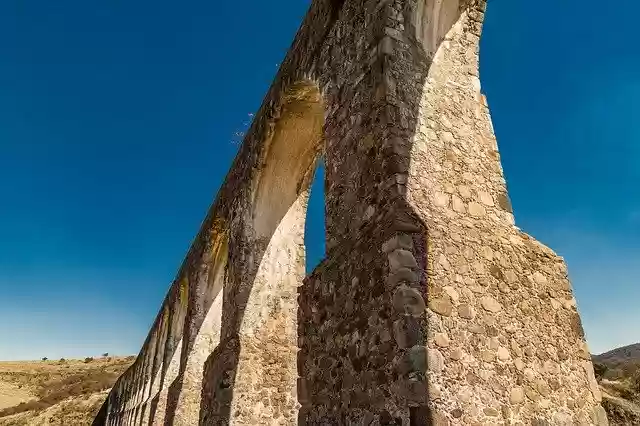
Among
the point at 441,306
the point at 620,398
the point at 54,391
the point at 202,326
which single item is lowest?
the point at 620,398

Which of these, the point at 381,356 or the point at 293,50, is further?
the point at 293,50

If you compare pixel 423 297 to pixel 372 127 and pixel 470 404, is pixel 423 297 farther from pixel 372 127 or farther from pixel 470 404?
pixel 372 127

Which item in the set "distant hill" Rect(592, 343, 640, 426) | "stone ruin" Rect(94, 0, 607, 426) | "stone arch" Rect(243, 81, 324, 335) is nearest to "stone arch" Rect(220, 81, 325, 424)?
"stone arch" Rect(243, 81, 324, 335)

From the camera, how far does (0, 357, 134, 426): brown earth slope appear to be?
3177 cm

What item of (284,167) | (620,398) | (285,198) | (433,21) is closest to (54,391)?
(285,198)

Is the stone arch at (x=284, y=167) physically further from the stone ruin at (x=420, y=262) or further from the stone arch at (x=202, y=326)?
the stone ruin at (x=420, y=262)

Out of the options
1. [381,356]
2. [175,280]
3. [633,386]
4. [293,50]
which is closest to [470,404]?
[381,356]

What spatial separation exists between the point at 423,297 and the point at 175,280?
13.6 meters

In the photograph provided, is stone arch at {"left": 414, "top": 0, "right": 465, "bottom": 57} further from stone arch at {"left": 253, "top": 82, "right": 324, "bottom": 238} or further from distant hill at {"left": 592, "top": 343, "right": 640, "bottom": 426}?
distant hill at {"left": 592, "top": 343, "right": 640, "bottom": 426}

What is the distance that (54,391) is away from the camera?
42.8m

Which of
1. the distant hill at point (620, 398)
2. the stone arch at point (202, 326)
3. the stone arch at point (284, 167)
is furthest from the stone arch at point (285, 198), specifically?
the distant hill at point (620, 398)

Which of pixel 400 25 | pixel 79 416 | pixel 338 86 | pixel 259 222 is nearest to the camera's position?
pixel 400 25

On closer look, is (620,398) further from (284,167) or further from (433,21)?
(284,167)

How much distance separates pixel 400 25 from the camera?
452 cm
